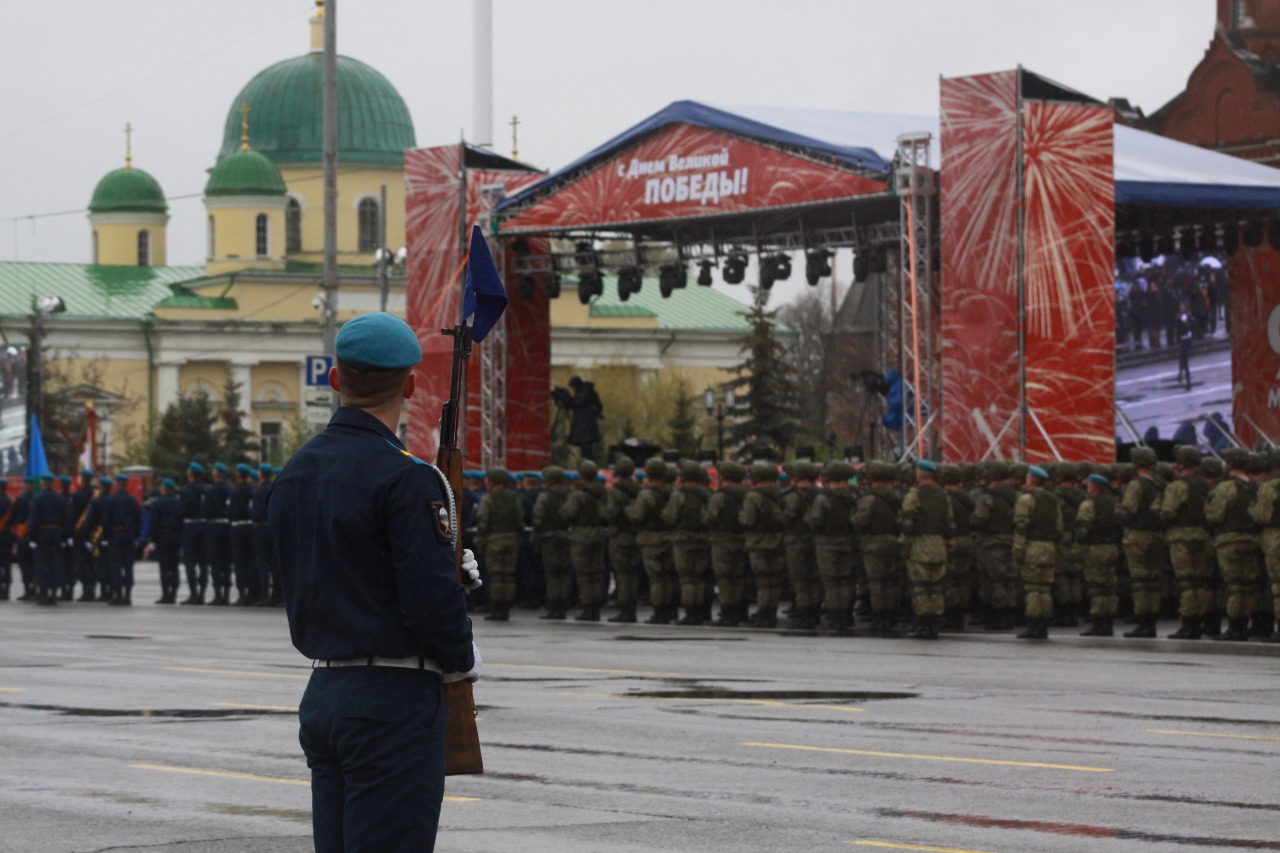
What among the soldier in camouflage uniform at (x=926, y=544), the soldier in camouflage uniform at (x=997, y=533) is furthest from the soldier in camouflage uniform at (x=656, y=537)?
the soldier in camouflage uniform at (x=997, y=533)

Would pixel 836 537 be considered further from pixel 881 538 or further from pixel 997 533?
pixel 997 533

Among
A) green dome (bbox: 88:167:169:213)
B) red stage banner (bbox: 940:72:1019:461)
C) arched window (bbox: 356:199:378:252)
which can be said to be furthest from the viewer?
green dome (bbox: 88:167:169:213)

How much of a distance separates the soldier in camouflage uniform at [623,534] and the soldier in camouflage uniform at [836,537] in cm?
269

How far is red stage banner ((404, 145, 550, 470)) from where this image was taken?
3338 centimetres

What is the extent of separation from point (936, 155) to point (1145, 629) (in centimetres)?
1082

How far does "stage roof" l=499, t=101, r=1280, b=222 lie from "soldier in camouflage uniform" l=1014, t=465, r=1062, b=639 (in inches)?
289

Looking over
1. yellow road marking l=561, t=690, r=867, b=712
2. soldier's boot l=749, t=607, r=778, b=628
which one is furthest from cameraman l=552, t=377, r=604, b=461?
yellow road marking l=561, t=690, r=867, b=712

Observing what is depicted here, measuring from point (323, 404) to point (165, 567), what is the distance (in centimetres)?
330

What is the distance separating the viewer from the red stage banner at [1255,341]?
33.9 metres

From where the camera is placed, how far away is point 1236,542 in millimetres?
19016

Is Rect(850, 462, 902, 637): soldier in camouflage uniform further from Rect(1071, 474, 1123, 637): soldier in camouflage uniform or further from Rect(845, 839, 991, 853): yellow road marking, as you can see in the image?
Rect(845, 839, 991, 853): yellow road marking

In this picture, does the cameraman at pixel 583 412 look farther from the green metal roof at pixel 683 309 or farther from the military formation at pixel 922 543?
the green metal roof at pixel 683 309

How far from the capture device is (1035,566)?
19.9 m

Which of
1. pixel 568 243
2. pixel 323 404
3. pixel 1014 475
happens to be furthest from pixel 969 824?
pixel 568 243
